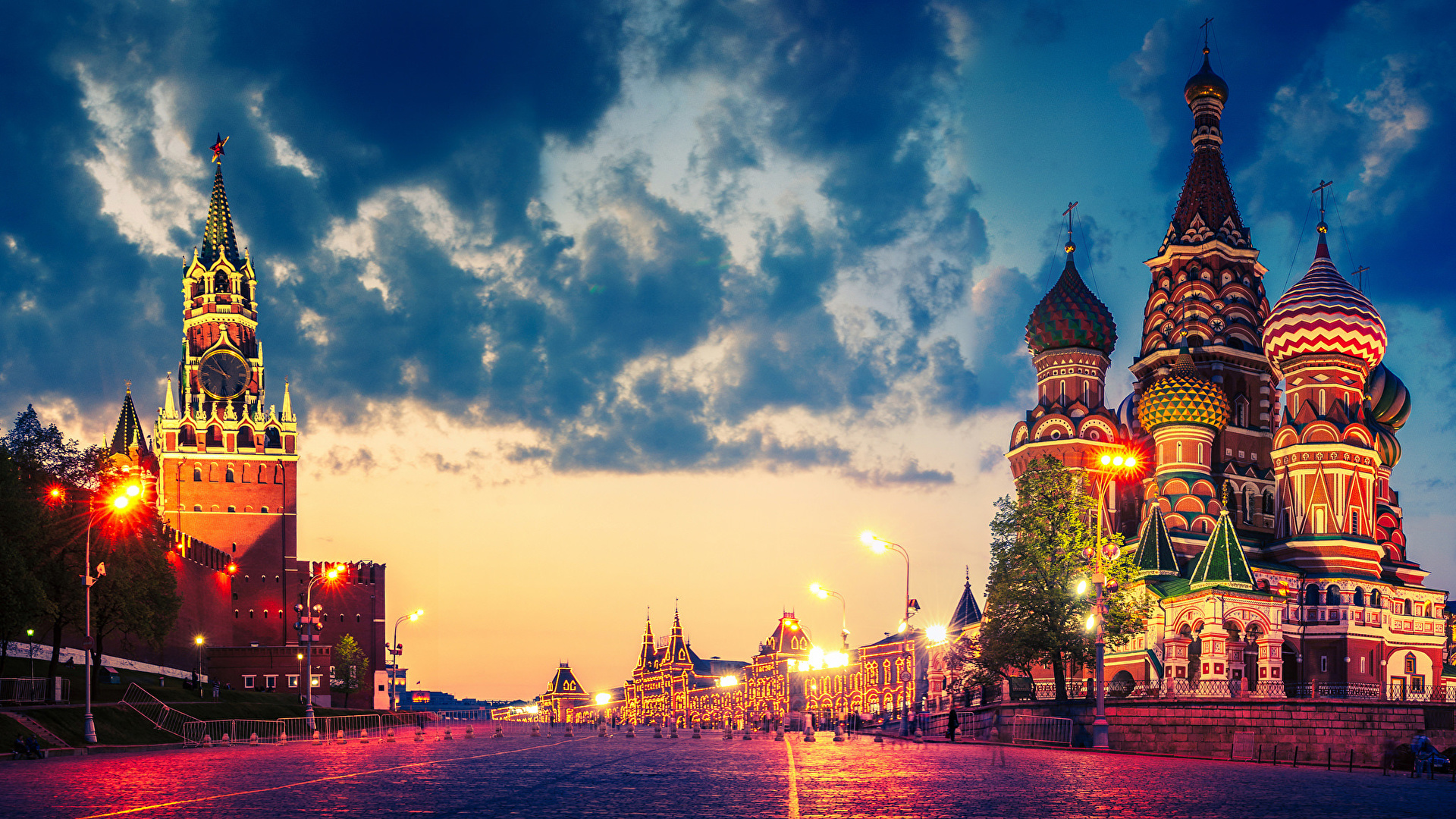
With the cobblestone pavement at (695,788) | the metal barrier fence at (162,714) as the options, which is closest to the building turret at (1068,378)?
the metal barrier fence at (162,714)

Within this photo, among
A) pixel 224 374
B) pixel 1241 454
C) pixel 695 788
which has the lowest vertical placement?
pixel 695 788

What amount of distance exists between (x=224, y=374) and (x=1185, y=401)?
84.8 meters

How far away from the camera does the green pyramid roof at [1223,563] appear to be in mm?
60969

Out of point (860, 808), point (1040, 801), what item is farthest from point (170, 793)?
point (1040, 801)

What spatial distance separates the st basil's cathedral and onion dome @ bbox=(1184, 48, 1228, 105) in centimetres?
11

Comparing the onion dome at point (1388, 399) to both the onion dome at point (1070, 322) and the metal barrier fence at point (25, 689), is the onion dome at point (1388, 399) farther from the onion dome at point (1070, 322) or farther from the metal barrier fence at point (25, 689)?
the metal barrier fence at point (25, 689)

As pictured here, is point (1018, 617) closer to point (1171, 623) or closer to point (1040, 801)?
point (1171, 623)

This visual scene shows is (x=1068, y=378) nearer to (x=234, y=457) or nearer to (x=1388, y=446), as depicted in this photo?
(x=1388, y=446)

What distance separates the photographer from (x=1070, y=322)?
78.0 m

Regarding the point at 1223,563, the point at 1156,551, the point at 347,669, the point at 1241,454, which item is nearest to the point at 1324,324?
the point at 1241,454

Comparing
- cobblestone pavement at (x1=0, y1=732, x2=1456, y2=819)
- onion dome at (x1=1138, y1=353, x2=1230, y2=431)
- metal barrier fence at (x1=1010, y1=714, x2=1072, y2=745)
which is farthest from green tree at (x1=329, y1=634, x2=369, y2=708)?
cobblestone pavement at (x1=0, y1=732, x2=1456, y2=819)

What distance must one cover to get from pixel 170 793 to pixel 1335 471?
217ft

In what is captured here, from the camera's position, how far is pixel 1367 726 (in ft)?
113

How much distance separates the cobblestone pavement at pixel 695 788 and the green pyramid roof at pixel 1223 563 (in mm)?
36876
